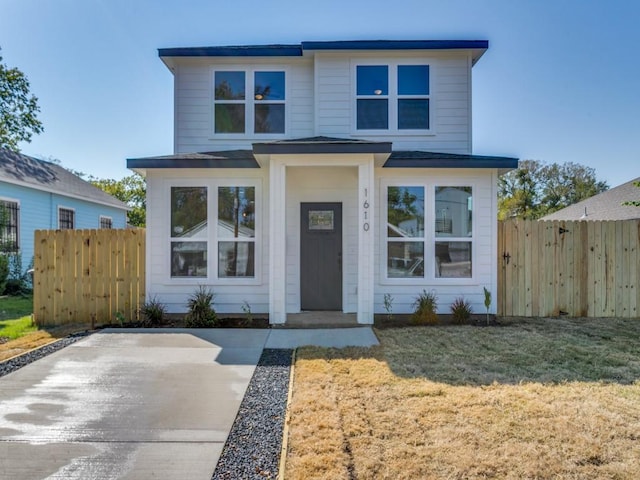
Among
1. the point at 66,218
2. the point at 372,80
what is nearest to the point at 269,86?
the point at 372,80

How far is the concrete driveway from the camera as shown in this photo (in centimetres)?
252

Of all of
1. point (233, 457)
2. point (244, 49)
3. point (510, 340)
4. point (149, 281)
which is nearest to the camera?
point (233, 457)

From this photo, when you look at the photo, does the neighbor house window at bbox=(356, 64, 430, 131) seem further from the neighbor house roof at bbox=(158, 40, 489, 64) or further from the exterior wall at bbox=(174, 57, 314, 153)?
the exterior wall at bbox=(174, 57, 314, 153)

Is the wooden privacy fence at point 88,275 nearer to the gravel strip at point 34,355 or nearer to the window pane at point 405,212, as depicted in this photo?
the gravel strip at point 34,355

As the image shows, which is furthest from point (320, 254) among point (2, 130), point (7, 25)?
point (2, 130)

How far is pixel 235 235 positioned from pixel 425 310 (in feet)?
13.3

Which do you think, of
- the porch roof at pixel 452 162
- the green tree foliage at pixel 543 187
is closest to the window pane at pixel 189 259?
the porch roof at pixel 452 162

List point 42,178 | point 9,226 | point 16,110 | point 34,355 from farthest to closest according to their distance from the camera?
point 16,110 → point 42,178 → point 9,226 → point 34,355

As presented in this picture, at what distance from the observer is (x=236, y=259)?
286 inches

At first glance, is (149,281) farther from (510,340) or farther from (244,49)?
(510,340)

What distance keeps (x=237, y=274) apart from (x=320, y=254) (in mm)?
1778

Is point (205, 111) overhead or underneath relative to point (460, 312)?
overhead

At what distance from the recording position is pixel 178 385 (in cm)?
396

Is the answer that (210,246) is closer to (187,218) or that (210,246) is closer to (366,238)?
(187,218)
